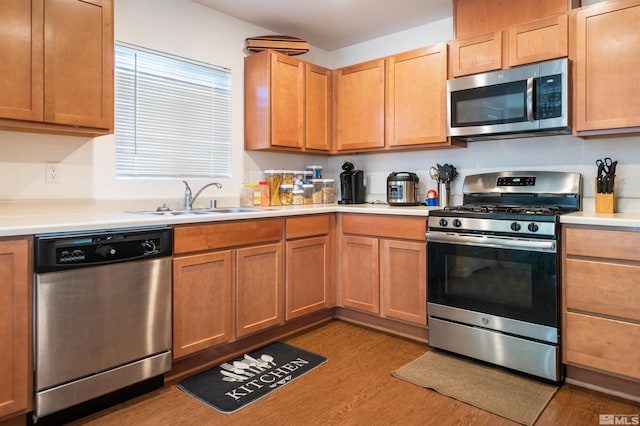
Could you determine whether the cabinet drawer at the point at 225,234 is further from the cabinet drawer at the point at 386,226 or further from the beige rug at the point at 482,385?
the beige rug at the point at 482,385

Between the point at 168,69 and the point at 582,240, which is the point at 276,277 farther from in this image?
the point at 582,240

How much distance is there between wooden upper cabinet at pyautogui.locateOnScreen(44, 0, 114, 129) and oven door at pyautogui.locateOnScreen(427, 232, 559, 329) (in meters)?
2.16

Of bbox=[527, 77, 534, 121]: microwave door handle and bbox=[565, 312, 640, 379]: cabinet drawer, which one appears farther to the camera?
bbox=[527, 77, 534, 121]: microwave door handle

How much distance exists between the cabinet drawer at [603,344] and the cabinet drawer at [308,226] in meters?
1.71

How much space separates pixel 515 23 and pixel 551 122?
0.74m

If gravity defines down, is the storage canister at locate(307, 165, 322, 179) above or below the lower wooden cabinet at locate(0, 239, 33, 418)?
above

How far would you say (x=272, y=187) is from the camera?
138 inches

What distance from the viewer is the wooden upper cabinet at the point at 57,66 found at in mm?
1945

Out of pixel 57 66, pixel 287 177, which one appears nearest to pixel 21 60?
pixel 57 66

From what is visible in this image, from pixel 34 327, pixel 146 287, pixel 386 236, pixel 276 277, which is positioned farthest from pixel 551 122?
pixel 34 327

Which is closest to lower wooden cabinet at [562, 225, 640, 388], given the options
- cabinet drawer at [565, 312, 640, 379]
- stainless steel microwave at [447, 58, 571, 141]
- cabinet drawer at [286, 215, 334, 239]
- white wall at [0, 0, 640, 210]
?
cabinet drawer at [565, 312, 640, 379]

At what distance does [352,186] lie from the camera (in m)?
3.69

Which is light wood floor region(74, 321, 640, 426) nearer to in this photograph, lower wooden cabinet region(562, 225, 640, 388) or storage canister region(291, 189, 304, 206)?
lower wooden cabinet region(562, 225, 640, 388)

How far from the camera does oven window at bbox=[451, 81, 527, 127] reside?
8.65 feet
